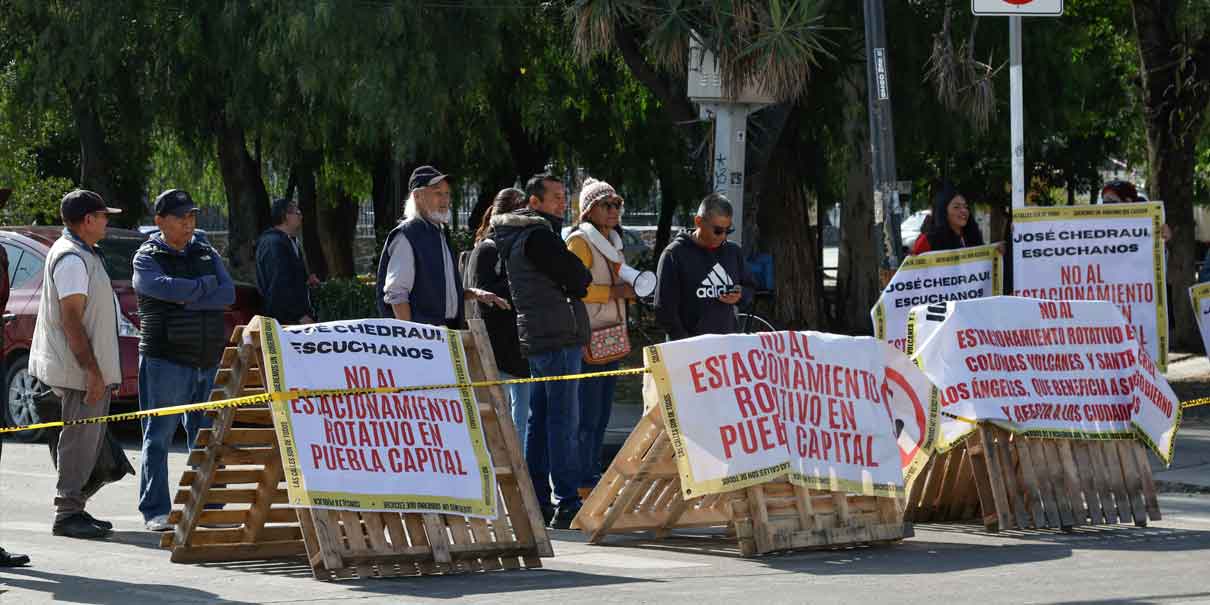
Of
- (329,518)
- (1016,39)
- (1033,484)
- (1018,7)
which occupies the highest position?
(1018,7)

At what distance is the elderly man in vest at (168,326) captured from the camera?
955cm

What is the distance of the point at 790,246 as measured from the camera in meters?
24.0

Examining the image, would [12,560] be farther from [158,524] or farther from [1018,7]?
[1018,7]

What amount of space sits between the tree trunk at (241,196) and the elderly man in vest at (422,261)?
49.2 ft

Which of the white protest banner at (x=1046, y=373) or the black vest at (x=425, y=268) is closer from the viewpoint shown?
the white protest banner at (x=1046, y=373)

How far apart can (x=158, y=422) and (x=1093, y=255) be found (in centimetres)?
614

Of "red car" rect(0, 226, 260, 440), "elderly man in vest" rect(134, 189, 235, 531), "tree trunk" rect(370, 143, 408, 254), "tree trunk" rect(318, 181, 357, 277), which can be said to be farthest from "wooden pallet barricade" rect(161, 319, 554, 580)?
"tree trunk" rect(318, 181, 357, 277)

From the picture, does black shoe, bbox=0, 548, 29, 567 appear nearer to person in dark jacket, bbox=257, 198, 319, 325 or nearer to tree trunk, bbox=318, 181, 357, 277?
person in dark jacket, bbox=257, 198, 319, 325

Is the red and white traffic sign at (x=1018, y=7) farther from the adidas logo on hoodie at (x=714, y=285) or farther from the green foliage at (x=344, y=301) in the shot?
the green foliage at (x=344, y=301)

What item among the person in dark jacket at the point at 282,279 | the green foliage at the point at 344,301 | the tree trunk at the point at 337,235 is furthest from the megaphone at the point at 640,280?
the tree trunk at the point at 337,235

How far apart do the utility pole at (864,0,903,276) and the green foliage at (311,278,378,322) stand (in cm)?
876

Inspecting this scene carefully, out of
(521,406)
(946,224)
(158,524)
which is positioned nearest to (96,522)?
(158,524)

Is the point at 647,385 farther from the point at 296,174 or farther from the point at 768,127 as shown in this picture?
the point at 296,174

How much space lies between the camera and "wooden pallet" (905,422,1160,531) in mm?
9664
